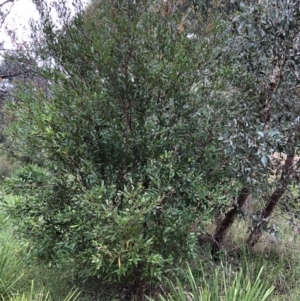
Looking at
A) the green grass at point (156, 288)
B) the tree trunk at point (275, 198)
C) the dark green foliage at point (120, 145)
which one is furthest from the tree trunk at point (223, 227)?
the dark green foliage at point (120, 145)

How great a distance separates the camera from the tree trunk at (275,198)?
3.00m

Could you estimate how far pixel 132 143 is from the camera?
2557 millimetres

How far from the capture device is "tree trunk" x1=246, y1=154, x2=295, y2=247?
2997 millimetres

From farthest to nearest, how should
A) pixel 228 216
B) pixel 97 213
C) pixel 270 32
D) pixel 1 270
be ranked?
→ pixel 228 216 → pixel 1 270 → pixel 270 32 → pixel 97 213

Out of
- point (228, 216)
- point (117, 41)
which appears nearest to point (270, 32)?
point (117, 41)

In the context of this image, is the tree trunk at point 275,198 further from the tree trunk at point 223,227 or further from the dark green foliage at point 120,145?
the dark green foliage at point 120,145

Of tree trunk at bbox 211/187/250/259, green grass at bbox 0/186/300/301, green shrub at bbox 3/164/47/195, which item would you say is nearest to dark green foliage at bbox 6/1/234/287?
green shrub at bbox 3/164/47/195

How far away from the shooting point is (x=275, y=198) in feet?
11.5

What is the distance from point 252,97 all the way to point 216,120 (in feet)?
1.42

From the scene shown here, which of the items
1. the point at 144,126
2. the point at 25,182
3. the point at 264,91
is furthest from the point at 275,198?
the point at 25,182

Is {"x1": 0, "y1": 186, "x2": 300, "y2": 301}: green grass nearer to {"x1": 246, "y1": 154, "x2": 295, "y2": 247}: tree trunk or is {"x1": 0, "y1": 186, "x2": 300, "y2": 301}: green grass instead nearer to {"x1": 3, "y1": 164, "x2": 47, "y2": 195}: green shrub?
{"x1": 3, "y1": 164, "x2": 47, "y2": 195}: green shrub

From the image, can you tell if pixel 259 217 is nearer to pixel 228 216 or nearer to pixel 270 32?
pixel 228 216

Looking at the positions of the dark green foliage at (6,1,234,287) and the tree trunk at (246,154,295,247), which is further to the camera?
the tree trunk at (246,154,295,247)

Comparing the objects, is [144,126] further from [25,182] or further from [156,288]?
[156,288]
